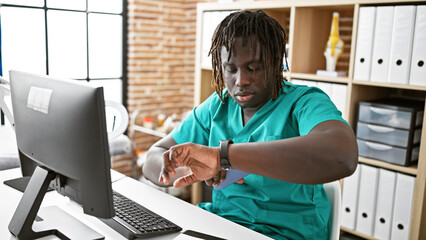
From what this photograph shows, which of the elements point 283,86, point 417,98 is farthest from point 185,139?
point 417,98

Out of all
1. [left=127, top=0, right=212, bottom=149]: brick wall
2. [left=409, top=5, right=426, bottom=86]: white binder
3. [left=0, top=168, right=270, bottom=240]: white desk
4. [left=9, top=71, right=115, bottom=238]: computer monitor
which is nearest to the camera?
[left=9, top=71, right=115, bottom=238]: computer monitor

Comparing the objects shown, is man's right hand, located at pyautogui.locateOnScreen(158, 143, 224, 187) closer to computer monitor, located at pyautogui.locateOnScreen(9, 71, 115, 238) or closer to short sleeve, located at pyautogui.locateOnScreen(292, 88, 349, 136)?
computer monitor, located at pyautogui.locateOnScreen(9, 71, 115, 238)

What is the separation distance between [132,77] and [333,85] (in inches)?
71.6

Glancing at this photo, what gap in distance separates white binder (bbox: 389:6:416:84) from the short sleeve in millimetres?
1016

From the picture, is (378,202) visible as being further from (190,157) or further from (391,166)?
(190,157)

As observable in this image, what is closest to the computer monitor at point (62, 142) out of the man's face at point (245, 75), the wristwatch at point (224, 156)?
the wristwatch at point (224, 156)

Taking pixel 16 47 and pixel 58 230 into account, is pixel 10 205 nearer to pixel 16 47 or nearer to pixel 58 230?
pixel 58 230

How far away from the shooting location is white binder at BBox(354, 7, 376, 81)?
7.07 ft

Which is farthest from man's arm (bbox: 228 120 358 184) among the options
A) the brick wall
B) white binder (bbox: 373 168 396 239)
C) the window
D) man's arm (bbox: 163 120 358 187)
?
the brick wall

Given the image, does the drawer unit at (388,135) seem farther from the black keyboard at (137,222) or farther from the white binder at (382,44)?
the black keyboard at (137,222)

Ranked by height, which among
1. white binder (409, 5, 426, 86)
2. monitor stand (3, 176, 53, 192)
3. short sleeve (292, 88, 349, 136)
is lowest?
monitor stand (3, 176, 53, 192)

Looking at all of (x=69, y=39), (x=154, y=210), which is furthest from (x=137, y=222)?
(x=69, y=39)

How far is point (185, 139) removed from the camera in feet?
5.03

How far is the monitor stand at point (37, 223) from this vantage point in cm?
109
